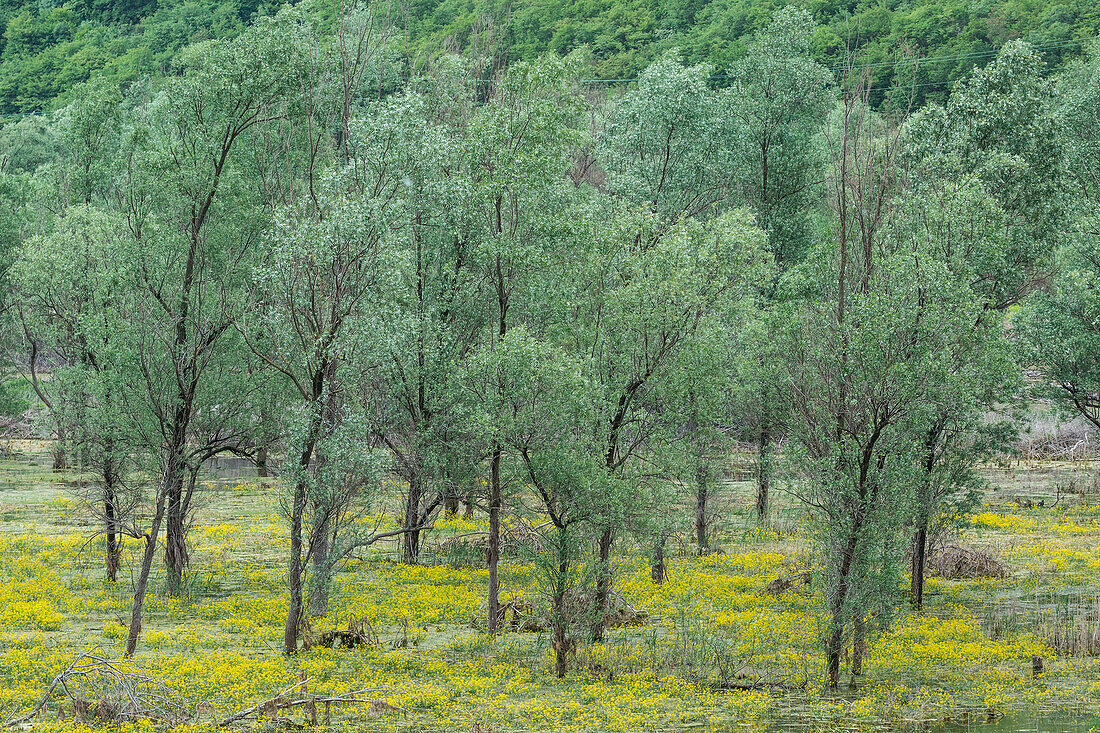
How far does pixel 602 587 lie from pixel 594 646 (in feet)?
6.36

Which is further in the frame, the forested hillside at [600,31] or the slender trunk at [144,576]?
the forested hillside at [600,31]

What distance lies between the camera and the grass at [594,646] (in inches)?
784

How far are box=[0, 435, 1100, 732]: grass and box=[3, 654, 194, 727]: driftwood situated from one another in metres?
0.47

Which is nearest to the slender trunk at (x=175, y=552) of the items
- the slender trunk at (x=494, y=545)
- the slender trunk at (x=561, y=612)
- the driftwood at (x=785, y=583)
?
the slender trunk at (x=494, y=545)

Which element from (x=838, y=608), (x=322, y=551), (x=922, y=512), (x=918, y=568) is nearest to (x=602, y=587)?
(x=838, y=608)

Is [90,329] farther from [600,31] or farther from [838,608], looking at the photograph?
[600,31]

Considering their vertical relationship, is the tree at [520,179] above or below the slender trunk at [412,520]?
above

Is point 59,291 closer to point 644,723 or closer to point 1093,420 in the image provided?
point 644,723

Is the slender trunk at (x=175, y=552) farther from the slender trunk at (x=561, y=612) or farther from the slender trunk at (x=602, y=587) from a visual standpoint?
the slender trunk at (x=561, y=612)

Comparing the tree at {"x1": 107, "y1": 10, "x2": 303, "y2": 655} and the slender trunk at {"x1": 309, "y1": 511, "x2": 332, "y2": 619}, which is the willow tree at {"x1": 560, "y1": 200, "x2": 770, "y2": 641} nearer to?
the slender trunk at {"x1": 309, "y1": 511, "x2": 332, "y2": 619}

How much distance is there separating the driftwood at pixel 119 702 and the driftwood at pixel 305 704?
107cm

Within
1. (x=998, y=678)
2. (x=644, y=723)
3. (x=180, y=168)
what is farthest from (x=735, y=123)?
(x=644, y=723)

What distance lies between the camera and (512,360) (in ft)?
78.1

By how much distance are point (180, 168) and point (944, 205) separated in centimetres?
2105
